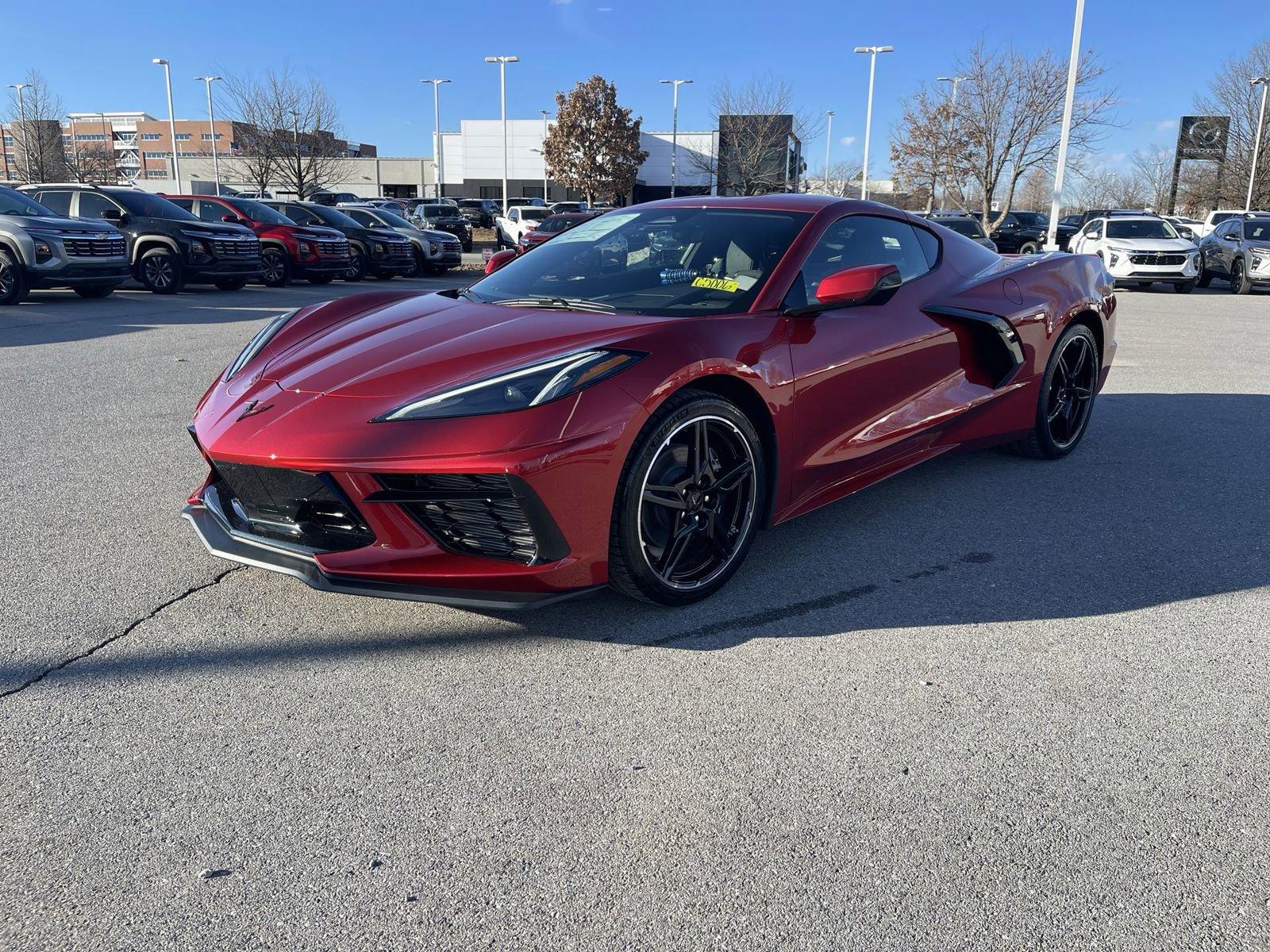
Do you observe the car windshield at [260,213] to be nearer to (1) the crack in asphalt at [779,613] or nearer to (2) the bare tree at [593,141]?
(1) the crack in asphalt at [779,613]

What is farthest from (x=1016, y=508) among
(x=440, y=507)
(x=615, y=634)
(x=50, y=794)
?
(x=50, y=794)

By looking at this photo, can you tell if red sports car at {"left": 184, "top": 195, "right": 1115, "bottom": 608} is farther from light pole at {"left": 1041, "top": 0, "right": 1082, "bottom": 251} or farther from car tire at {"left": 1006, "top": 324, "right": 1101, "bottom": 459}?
light pole at {"left": 1041, "top": 0, "right": 1082, "bottom": 251}

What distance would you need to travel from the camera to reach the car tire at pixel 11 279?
487 inches

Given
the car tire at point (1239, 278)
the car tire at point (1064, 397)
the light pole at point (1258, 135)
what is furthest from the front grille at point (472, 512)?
the light pole at point (1258, 135)

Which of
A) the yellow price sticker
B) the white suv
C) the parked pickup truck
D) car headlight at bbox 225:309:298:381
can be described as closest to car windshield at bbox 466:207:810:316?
the yellow price sticker

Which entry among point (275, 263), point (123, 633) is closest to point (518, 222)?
point (275, 263)

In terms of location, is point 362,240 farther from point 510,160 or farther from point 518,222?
point 510,160

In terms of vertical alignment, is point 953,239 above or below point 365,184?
below

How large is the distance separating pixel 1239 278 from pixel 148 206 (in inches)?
802

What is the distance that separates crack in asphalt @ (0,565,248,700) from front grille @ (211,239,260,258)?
42.8 feet

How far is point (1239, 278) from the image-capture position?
1981cm

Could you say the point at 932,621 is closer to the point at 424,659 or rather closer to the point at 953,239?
the point at 424,659

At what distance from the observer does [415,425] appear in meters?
2.88

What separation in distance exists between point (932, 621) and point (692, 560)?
2.76ft
